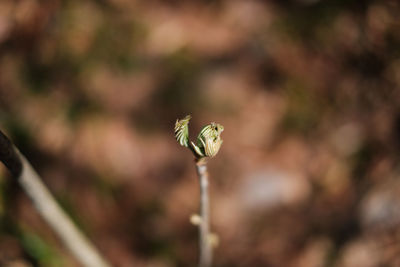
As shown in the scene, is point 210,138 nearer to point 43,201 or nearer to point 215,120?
point 43,201

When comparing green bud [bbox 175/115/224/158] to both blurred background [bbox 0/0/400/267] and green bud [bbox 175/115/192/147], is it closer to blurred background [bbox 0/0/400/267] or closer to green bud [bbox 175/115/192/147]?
Answer: green bud [bbox 175/115/192/147]

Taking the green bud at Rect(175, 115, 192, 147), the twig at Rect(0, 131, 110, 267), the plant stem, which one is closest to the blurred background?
the twig at Rect(0, 131, 110, 267)

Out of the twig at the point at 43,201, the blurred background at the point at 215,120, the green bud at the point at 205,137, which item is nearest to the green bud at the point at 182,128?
the green bud at the point at 205,137

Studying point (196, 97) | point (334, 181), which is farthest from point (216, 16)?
point (334, 181)

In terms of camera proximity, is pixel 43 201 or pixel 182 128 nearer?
pixel 182 128

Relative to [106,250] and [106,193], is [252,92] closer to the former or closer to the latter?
[106,193]

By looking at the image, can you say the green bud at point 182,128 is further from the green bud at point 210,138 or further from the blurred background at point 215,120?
the blurred background at point 215,120

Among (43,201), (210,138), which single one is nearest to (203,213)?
(210,138)
